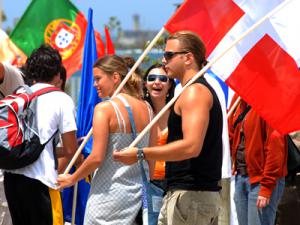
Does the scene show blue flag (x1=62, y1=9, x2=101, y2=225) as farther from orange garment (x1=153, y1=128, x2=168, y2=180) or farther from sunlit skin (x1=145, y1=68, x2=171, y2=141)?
orange garment (x1=153, y1=128, x2=168, y2=180)

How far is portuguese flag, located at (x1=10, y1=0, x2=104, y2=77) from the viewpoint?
39.8ft

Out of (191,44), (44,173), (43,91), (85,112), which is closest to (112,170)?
(44,173)

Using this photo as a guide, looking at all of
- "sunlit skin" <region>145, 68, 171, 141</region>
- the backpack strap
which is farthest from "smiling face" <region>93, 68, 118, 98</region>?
"sunlit skin" <region>145, 68, 171, 141</region>

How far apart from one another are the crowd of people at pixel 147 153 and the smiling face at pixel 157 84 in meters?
0.34

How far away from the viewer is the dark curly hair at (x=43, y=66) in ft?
20.2

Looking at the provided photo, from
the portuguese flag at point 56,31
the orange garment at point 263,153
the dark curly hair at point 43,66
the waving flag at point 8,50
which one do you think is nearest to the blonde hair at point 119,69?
the dark curly hair at point 43,66

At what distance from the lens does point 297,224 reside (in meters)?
7.89

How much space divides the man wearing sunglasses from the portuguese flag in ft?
23.2

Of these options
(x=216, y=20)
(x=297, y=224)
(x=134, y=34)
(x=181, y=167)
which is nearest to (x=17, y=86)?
(x=216, y=20)

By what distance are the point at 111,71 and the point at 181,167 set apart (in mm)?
1091

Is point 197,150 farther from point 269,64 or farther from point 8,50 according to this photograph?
point 8,50

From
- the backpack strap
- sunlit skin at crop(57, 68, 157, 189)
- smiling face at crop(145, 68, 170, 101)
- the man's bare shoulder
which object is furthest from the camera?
smiling face at crop(145, 68, 170, 101)

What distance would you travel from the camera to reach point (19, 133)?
5801 mm

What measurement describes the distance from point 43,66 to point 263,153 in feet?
6.24
